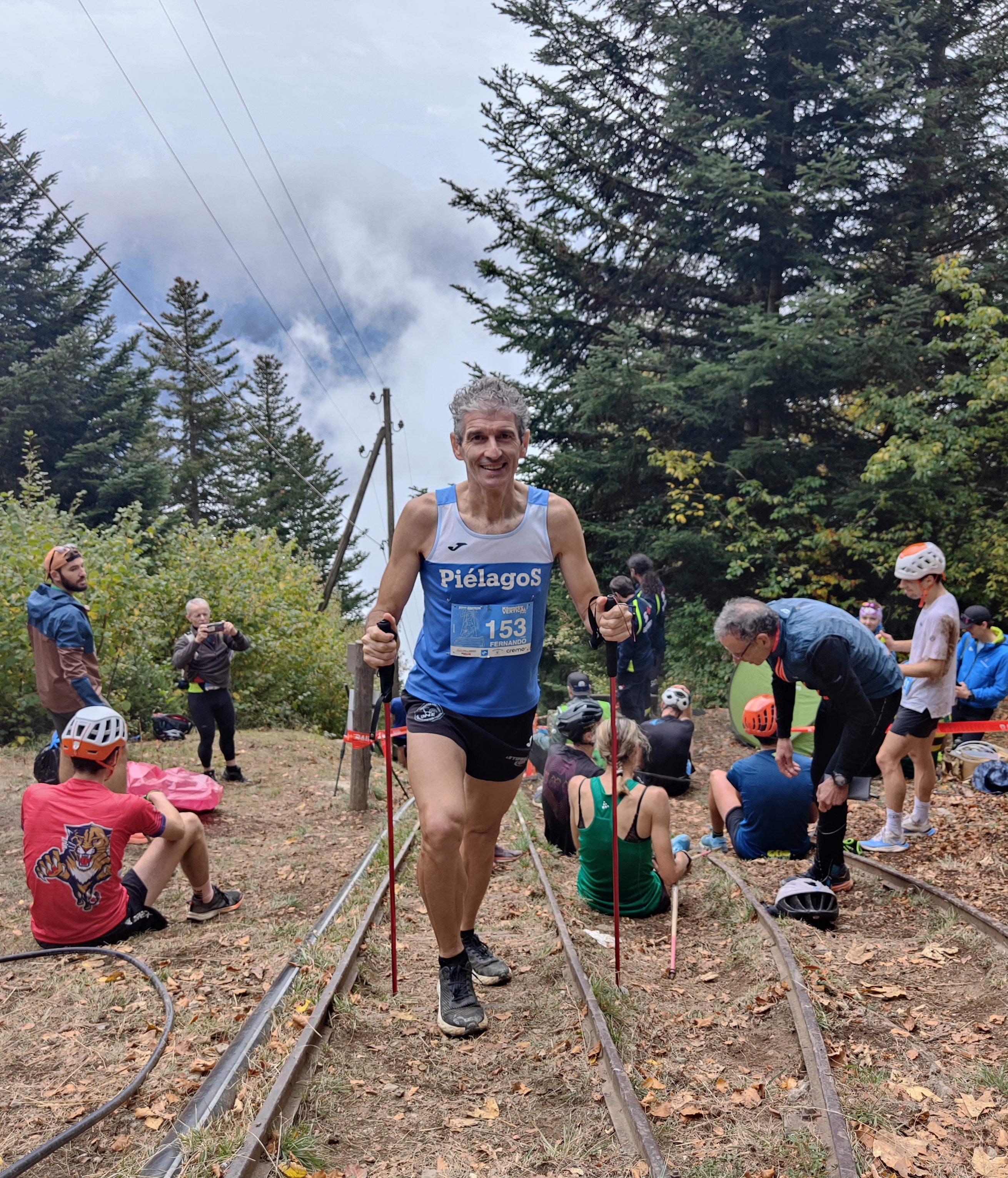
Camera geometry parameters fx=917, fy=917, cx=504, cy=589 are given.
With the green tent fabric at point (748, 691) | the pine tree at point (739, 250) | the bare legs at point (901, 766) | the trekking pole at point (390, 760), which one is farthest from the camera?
the pine tree at point (739, 250)

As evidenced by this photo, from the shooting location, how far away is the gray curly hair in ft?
13.4

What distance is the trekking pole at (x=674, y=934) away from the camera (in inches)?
202

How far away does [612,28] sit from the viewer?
20.1m

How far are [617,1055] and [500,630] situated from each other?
172 cm

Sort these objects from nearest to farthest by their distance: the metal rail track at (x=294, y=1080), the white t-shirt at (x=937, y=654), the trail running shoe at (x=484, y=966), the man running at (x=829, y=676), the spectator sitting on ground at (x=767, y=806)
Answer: the metal rail track at (x=294, y=1080) → the trail running shoe at (x=484, y=966) → the man running at (x=829, y=676) → the spectator sitting on ground at (x=767, y=806) → the white t-shirt at (x=937, y=654)

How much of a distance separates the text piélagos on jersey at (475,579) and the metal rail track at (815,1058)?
2.21m

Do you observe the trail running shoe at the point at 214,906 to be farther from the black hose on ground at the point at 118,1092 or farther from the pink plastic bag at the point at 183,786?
the pink plastic bag at the point at 183,786

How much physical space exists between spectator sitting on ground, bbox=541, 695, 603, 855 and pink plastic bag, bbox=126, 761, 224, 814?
10.9ft

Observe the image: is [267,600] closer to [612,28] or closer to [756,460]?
[756,460]

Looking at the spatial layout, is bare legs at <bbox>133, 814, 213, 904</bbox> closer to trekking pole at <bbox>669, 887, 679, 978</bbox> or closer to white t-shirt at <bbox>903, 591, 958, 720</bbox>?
trekking pole at <bbox>669, 887, 679, 978</bbox>

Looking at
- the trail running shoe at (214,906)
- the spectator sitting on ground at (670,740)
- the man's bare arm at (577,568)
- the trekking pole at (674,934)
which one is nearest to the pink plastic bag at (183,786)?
the trail running shoe at (214,906)

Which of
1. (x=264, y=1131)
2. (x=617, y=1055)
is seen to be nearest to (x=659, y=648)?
(x=617, y=1055)

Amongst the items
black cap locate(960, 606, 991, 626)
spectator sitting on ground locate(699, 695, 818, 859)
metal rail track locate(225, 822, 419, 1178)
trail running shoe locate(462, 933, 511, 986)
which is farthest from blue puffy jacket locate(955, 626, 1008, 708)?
metal rail track locate(225, 822, 419, 1178)

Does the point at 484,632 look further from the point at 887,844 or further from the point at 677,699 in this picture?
the point at 677,699
